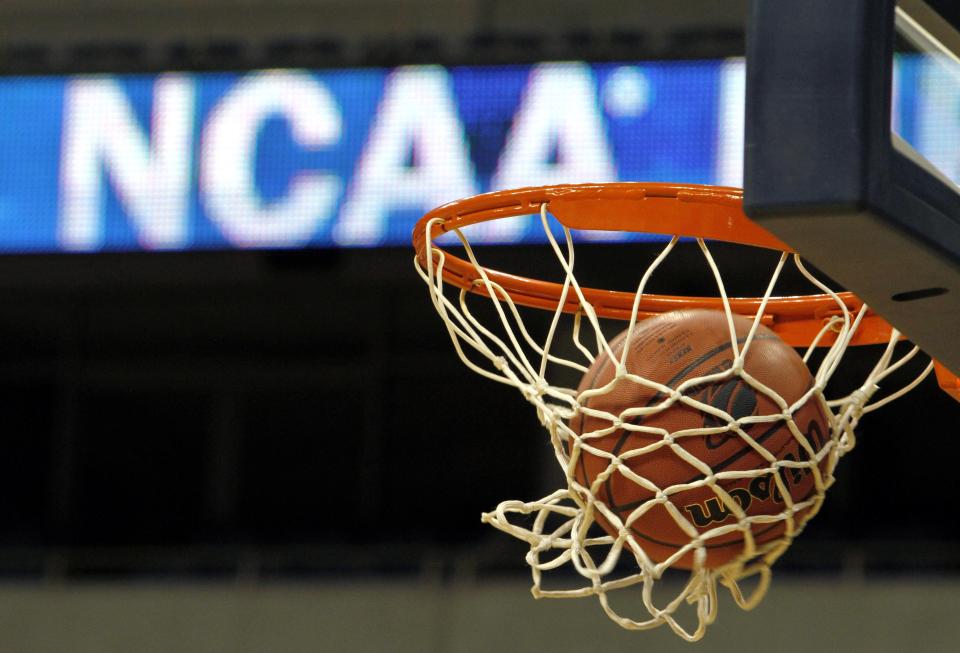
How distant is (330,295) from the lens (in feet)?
22.7

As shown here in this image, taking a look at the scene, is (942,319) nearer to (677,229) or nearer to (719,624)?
(677,229)

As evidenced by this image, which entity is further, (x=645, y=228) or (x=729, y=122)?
(x=729, y=122)

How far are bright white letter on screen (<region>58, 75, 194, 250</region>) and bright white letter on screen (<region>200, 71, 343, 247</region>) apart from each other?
0.40 ft

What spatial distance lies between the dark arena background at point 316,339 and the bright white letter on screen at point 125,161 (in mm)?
11

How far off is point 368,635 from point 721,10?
2.93 m

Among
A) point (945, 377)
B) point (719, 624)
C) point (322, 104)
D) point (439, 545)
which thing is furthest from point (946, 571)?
point (945, 377)

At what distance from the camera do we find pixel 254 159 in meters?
5.07

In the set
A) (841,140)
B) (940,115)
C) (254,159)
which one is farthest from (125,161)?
(841,140)

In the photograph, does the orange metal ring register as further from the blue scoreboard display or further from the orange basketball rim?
the blue scoreboard display

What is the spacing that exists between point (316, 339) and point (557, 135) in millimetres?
2498

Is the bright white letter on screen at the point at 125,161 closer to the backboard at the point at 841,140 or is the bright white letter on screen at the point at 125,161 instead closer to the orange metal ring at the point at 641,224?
the orange metal ring at the point at 641,224

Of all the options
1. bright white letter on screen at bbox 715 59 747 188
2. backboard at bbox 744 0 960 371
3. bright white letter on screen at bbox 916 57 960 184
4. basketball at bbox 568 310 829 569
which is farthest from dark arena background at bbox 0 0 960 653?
backboard at bbox 744 0 960 371

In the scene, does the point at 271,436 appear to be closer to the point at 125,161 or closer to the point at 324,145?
the point at 125,161

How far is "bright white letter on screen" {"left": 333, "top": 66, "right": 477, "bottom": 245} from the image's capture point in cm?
498
